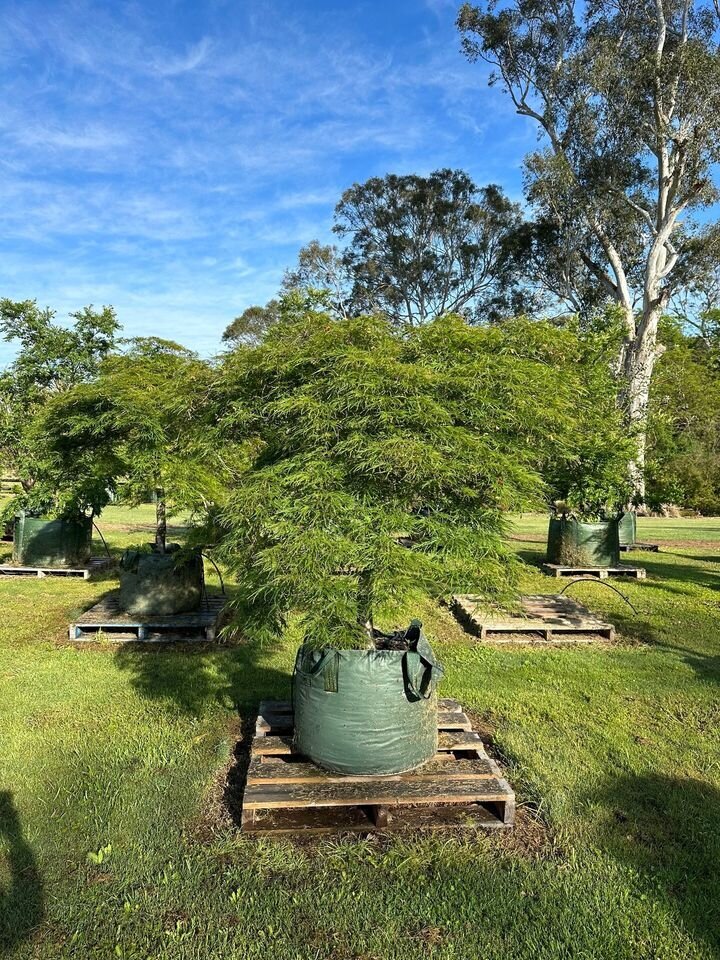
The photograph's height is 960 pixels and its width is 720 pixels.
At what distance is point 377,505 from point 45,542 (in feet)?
28.8

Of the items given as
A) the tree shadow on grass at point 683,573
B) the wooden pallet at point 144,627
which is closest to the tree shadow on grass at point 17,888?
the wooden pallet at point 144,627

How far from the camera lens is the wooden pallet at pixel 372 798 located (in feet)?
10.5

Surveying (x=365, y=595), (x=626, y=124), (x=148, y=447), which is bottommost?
(x=365, y=595)

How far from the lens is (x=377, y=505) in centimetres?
338

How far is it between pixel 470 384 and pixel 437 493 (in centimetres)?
63

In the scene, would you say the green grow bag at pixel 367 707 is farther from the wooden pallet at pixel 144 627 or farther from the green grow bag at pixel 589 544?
the green grow bag at pixel 589 544

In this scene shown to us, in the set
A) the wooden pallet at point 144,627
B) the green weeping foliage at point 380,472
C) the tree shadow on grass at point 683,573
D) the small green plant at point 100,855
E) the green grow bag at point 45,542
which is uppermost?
the green weeping foliage at point 380,472

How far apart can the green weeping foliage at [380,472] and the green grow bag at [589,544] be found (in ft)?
25.7

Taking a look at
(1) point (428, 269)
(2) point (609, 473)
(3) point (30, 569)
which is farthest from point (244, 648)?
(1) point (428, 269)

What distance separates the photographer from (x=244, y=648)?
6.55 metres

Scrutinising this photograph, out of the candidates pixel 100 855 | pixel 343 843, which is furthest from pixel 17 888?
pixel 343 843

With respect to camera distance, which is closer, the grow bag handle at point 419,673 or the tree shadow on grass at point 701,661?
the grow bag handle at point 419,673

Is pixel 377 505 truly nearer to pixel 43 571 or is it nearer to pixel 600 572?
pixel 600 572

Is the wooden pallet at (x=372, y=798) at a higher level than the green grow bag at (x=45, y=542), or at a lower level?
lower
